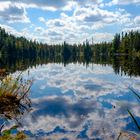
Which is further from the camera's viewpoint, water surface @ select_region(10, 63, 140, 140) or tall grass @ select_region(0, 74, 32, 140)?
tall grass @ select_region(0, 74, 32, 140)

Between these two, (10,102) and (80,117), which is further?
(80,117)

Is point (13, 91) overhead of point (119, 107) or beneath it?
overhead

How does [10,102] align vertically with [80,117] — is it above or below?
above

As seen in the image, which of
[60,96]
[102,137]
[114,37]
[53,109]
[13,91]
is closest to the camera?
[102,137]

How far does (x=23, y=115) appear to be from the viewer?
16.3m

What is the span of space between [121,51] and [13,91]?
16452 cm

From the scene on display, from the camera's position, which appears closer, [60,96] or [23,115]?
[23,115]

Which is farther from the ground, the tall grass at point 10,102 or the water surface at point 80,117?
the tall grass at point 10,102

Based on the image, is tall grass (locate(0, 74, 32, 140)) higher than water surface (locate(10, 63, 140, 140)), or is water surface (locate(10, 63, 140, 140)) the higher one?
tall grass (locate(0, 74, 32, 140))

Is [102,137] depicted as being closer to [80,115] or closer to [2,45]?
[80,115]

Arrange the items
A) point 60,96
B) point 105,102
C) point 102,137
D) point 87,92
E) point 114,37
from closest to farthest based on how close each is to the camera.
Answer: point 102,137 → point 105,102 → point 60,96 → point 87,92 → point 114,37

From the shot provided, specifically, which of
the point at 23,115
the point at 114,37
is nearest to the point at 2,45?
the point at 114,37

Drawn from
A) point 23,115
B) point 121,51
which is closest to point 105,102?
point 23,115

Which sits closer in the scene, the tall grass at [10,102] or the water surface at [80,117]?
the water surface at [80,117]
